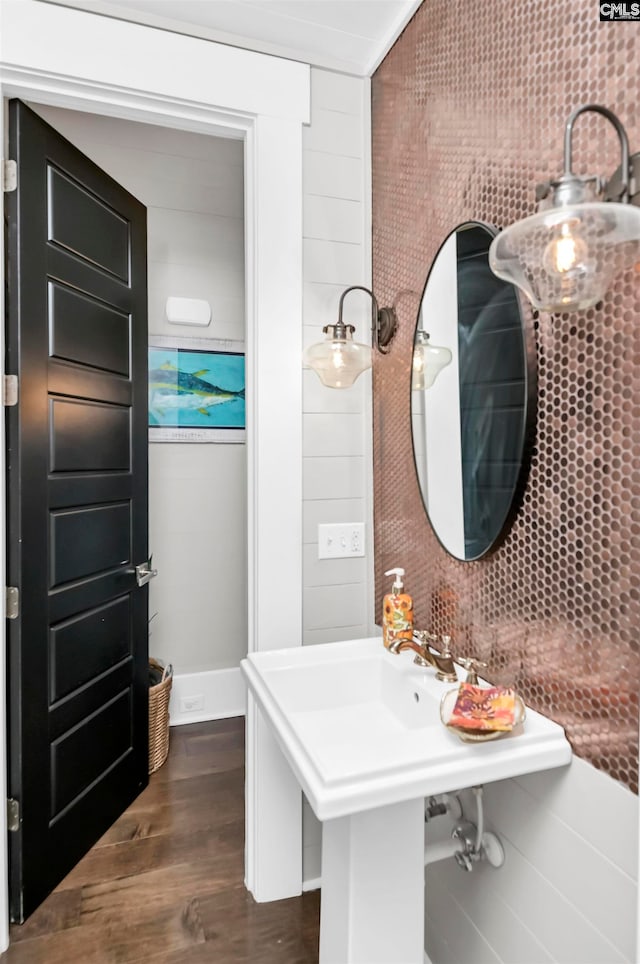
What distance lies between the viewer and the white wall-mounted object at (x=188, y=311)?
2.81 meters

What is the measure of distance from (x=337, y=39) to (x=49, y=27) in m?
0.80

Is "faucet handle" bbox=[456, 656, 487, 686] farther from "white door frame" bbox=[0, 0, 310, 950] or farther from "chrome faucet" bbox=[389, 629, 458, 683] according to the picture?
"white door frame" bbox=[0, 0, 310, 950]

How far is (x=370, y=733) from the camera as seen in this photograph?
4.42 ft

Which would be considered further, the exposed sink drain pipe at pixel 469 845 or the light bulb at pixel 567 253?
the exposed sink drain pipe at pixel 469 845

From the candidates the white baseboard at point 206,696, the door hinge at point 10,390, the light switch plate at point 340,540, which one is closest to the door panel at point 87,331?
the door hinge at point 10,390

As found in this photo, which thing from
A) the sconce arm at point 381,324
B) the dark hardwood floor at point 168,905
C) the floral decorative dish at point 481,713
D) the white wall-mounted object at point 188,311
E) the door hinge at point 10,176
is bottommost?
the dark hardwood floor at point 168,905

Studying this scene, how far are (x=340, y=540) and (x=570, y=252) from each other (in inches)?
46.5

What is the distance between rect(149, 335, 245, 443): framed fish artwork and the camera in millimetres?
2842

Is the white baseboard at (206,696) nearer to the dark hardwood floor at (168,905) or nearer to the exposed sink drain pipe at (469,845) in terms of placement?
the dark hardwood floor at (168,905)

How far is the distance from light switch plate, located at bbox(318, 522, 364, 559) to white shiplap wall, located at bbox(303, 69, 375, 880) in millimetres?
17

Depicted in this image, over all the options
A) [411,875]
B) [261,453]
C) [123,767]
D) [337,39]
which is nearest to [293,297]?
[261,453]

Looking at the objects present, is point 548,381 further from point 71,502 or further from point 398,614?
point 71,502

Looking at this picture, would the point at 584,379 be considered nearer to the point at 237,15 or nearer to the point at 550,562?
the point at 550,562

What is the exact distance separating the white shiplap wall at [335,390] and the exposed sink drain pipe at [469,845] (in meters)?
0.64
